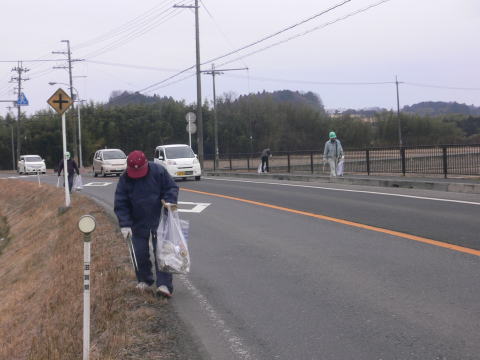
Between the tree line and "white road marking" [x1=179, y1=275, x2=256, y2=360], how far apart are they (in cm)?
6200

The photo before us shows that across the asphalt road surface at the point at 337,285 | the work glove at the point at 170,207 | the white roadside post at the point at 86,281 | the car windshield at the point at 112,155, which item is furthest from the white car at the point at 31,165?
the white roadside post at the point at 86,281

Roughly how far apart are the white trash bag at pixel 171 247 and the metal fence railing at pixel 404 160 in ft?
52.0

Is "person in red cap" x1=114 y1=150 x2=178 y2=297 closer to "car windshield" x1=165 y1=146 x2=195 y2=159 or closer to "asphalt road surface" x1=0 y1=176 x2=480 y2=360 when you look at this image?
"asphalt road surface" x1=0 y1=176 x2=480 y2=360

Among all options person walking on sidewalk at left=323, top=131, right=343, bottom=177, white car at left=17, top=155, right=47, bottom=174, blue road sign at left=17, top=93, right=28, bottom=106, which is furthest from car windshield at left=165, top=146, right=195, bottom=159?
blue road sign at left=17, top=93, right=28, bottom=106

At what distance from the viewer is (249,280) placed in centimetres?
743

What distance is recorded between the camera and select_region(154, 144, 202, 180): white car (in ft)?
91.4

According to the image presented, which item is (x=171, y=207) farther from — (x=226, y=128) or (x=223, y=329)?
(x=226, y=128)

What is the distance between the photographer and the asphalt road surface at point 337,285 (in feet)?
16.8

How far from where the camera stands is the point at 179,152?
94.9ft

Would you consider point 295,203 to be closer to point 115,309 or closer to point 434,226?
point 434,226

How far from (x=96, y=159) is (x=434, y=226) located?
1186 inches

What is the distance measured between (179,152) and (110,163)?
8.87m

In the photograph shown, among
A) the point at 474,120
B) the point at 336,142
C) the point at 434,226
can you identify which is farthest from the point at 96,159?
the point at 474,120

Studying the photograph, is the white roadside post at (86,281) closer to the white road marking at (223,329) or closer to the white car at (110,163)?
the white road marking at (223,329)
